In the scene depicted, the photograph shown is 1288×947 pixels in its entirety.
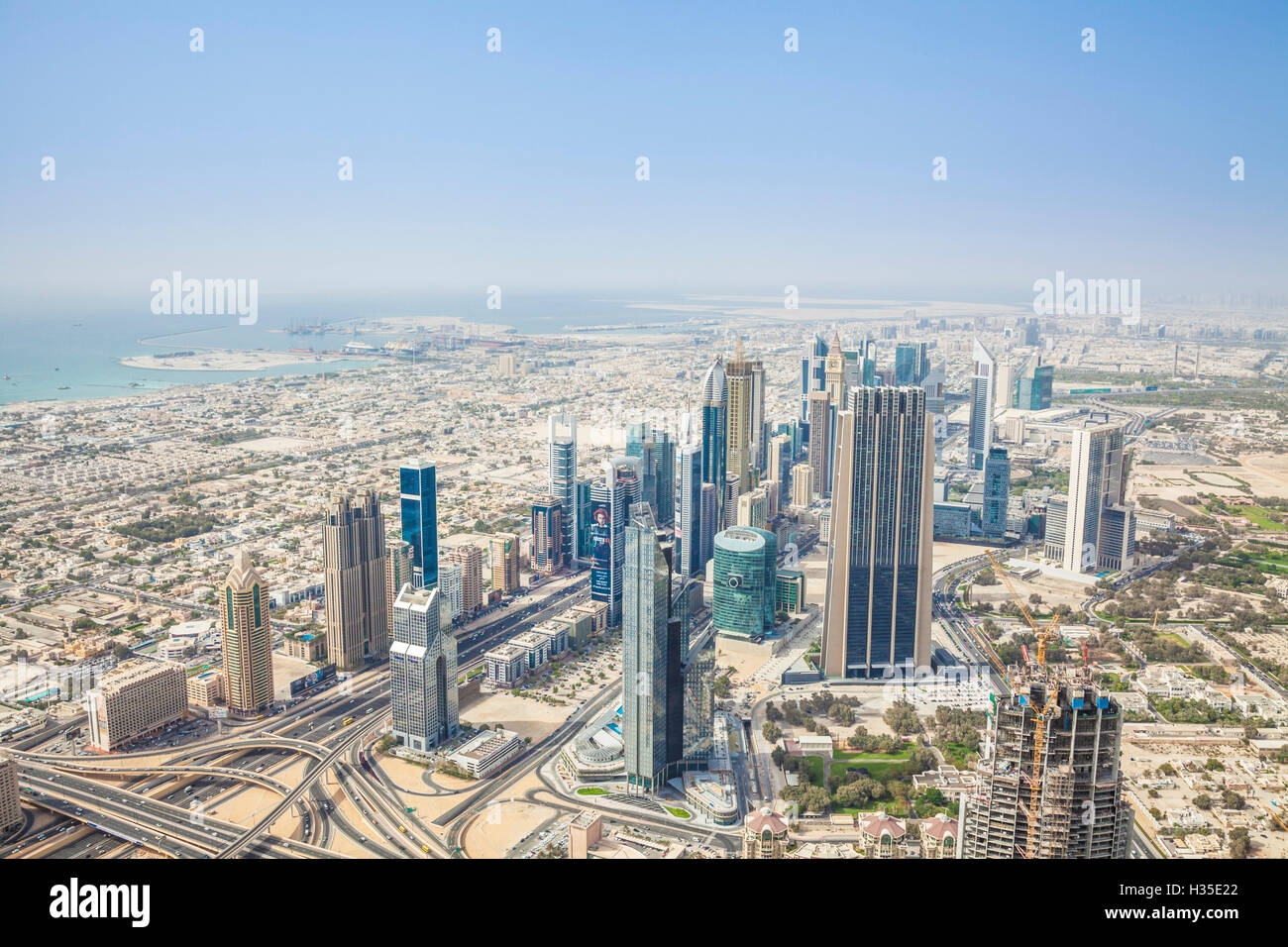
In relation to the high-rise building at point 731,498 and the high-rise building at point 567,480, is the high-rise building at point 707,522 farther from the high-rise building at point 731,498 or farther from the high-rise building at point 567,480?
the high-rise building at point 567,480

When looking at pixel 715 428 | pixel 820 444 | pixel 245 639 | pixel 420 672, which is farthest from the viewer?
pixel 820 444

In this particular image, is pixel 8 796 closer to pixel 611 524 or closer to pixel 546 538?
pixel 611 524

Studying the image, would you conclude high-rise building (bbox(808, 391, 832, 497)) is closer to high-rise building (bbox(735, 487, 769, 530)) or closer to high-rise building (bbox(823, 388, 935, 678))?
high-rise building (bbox(735, 487, 769, 530))

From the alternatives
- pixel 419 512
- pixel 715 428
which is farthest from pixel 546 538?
pixel 715 428

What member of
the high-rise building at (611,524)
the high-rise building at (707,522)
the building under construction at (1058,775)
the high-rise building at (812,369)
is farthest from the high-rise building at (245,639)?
the high-rise building at (812,369)
